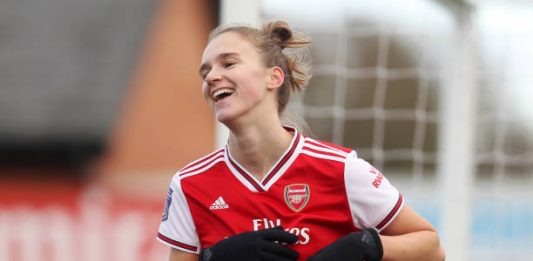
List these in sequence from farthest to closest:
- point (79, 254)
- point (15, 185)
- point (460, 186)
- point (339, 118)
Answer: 1. point (15, 185)
2. point (79, 254)
3. point (339, 118)
4. point (460, 186)

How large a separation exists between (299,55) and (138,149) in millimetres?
13453

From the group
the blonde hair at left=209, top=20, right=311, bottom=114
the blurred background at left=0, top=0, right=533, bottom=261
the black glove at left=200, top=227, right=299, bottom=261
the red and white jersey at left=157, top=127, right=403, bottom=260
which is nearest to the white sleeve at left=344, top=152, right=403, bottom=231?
the red and white jersey at left=157, top=127, right=403, bottom=260

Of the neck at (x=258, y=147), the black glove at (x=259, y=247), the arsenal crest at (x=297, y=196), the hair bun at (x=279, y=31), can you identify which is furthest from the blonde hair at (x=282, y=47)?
the black glove at (x=259, y=247)

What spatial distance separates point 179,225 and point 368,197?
A: 509mm

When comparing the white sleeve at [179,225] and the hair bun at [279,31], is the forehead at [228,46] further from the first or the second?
the white sleeve at [179,225]

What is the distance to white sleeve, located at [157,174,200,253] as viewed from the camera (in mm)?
2883

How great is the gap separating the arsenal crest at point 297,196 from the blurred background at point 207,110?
976 mm

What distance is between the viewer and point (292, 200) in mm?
2820

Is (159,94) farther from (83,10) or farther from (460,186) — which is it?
(460,186)

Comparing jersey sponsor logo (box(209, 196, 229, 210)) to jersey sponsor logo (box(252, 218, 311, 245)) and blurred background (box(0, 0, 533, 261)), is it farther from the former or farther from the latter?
blurred background (box(0, 0, 533, 261))

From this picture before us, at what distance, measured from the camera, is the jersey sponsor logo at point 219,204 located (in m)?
2.84

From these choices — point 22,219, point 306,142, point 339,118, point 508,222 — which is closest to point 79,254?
point 22,219

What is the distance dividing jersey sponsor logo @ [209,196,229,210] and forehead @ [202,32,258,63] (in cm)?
37

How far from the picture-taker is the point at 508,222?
7637 mm
